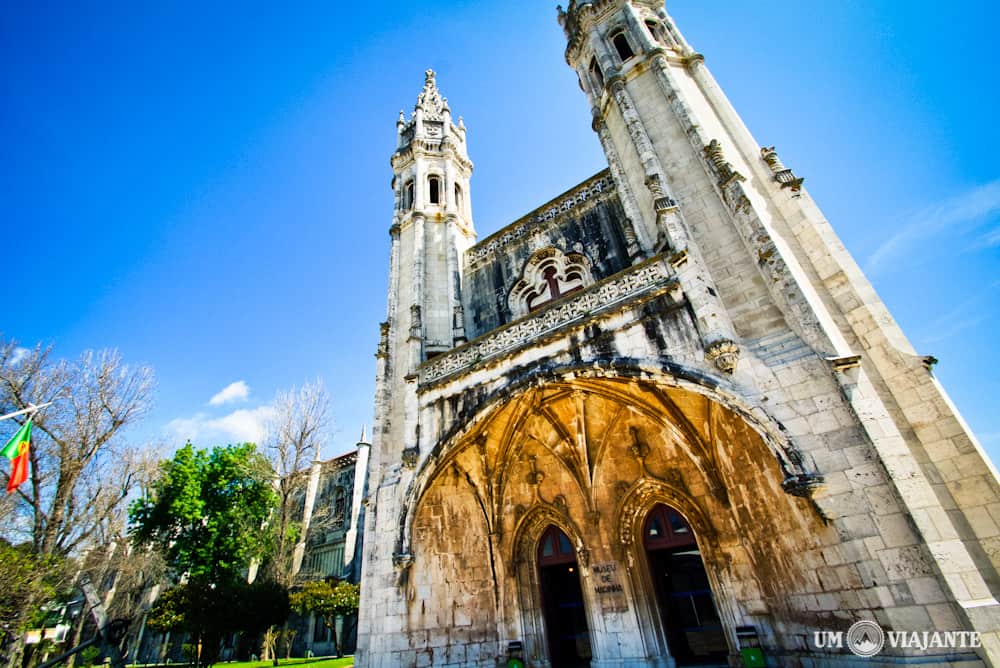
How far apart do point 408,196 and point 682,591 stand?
47.5 ft

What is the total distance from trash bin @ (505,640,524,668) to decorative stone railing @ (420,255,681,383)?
Result: 576 centimetres

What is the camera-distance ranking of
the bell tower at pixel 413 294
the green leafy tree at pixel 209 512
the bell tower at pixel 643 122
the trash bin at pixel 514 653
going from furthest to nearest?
1. the green leafy tree at pixel 209 512
2. the bell tower at pixel 413 294
3. the trash bin at pixel 514 653
4. the bell tower at pixel 643 122

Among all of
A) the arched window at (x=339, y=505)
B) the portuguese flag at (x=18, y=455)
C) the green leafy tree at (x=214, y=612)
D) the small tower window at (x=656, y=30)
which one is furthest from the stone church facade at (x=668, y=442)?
the arched window at (x=339, y=505)

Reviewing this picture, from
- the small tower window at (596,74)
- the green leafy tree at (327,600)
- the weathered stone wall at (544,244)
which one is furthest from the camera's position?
the green leafy tree at (327,600)

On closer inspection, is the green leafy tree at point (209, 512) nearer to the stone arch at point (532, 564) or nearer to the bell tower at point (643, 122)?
the stone arch at point (532, 564)

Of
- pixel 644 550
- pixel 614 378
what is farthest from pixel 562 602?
pixel 614 378

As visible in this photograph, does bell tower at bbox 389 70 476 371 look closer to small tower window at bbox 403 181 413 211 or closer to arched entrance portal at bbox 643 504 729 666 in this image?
small tower window at bbox 403 181 413 211

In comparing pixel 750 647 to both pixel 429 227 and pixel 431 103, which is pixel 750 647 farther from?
pixel 431 103

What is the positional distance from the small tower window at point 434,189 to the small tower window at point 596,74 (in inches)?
245

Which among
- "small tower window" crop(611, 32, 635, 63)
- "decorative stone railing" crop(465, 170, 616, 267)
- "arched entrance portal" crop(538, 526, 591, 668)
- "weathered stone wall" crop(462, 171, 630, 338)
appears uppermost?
"small tower window" crop(611, 32, 635, 63)

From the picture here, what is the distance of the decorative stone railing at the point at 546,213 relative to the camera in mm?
12320

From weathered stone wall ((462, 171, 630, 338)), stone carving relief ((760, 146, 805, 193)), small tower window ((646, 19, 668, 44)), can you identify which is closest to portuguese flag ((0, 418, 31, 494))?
weathered stone wall ((462, 171, 630, 338))

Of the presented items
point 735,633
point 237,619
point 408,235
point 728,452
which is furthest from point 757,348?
point 237,619

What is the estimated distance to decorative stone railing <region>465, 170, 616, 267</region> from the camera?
12.3 meters
